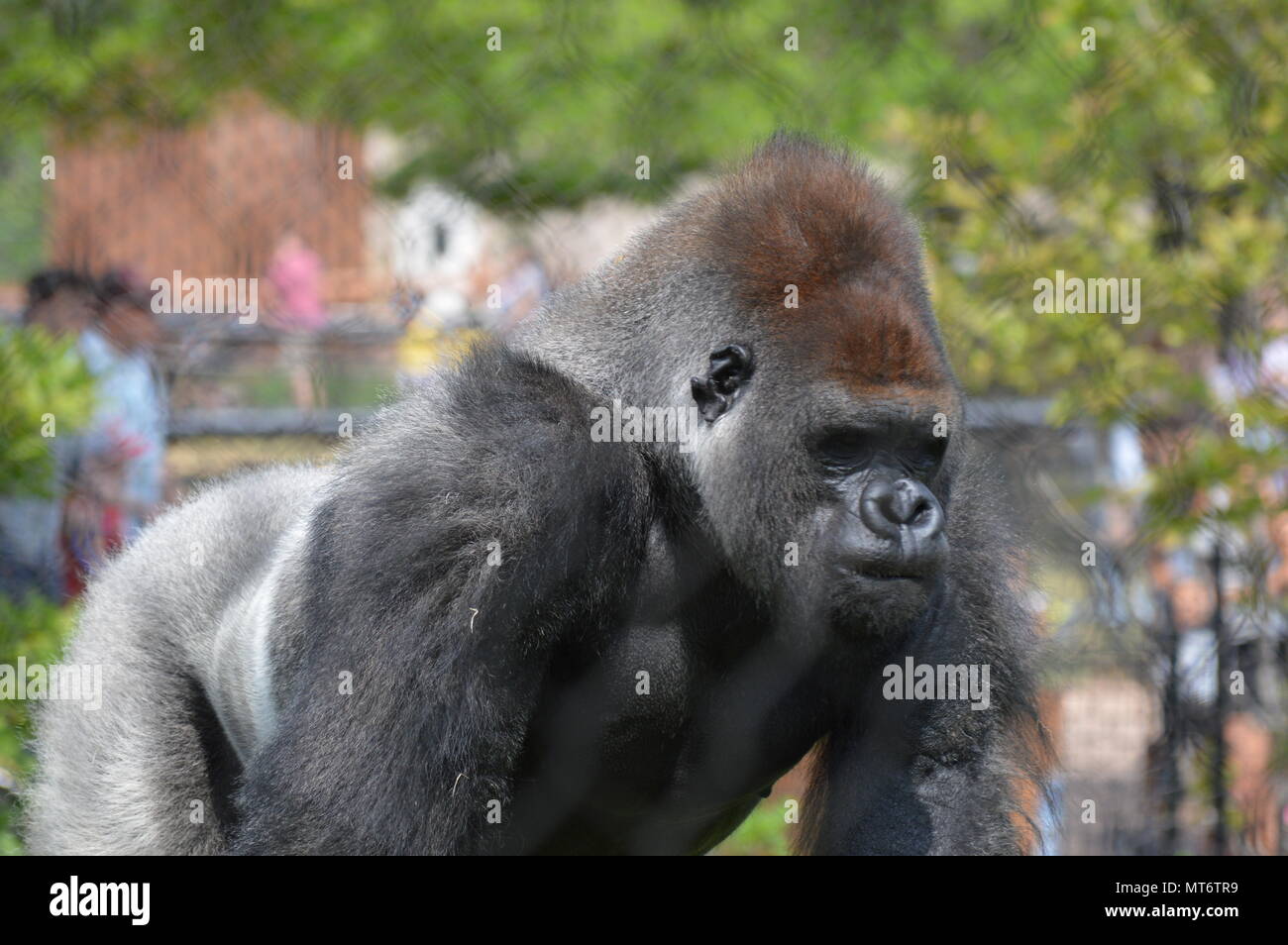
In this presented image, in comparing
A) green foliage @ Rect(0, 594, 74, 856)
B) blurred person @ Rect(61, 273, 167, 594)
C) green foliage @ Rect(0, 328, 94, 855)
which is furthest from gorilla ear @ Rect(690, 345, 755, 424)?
blurred person @ Rect(61, 273, 167, 594)

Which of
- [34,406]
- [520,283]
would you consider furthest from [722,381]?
[520,283]

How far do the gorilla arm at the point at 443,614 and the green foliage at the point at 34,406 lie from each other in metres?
1.60

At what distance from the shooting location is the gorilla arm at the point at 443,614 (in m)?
2.01

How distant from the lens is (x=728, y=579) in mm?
2391

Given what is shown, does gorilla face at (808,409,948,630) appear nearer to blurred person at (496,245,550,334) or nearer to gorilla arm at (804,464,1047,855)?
gorilla arm at (804,464,1047,855)

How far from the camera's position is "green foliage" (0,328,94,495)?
346cm

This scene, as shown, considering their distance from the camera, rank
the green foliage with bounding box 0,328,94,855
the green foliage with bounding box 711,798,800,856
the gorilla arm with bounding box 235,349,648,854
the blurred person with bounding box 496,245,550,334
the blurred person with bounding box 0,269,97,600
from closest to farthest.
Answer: the gorilla arm with bounding box 235,349,648,854, the green foliage with bounding box 0,328,94,855, the blurred person with bounding box 0,269,97,600, the green foliage with bounding box 711,798,800,856, the blurred person with bounding box 496,245,550,334

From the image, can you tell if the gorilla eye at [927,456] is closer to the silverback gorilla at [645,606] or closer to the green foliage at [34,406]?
the silverback gorilla at [645,606]

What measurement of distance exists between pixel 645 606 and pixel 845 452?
43cm

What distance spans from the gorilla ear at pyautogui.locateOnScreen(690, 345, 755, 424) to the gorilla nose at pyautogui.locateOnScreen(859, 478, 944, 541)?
0.29 metres

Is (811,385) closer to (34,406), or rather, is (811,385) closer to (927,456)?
(927,456)

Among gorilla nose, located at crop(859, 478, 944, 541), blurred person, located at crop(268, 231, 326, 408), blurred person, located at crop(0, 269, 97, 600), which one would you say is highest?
blurred person, located at crop(268, 231, 326, 408)

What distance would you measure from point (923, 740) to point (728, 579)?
1.52 feet

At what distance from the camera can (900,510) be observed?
2.20 metres
